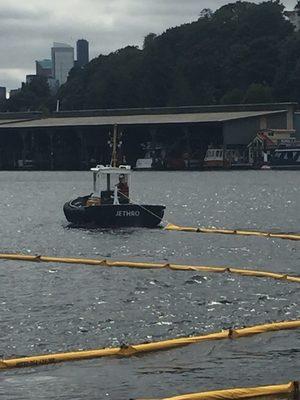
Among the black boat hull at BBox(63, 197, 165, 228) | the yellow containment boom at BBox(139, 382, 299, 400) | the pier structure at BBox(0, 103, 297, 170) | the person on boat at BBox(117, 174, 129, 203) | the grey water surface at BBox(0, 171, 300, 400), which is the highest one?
the pier structure at BBox(0, 103, 297, 170)

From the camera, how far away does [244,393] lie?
2072 centimetres

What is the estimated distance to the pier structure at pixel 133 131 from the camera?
160m

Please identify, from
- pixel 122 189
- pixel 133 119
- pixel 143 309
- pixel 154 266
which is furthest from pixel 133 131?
pixel 143 309

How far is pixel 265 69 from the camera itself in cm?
19925

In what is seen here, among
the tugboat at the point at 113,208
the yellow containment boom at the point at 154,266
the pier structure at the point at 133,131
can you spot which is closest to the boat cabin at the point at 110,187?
the tugboat at the point at 113,208

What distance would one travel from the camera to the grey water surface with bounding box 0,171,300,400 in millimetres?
23312

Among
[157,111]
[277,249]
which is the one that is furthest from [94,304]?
[157,111]

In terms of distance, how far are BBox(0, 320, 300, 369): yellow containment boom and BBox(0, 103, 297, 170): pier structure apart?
12700 centimetres

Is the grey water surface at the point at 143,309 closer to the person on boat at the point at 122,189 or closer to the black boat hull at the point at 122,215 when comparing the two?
the black boat hull at the point at 122,215

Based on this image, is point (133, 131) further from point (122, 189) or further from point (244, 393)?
point (244, 393)

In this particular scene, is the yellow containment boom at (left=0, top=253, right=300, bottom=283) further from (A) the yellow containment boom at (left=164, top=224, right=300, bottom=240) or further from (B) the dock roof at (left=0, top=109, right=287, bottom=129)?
(B) the dock roof at (left=0, top=109, right=287, bottom=129)

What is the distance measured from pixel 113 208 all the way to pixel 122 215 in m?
0.66

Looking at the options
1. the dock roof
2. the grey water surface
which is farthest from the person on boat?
the dock roof

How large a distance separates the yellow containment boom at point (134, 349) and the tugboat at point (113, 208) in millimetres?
30743
